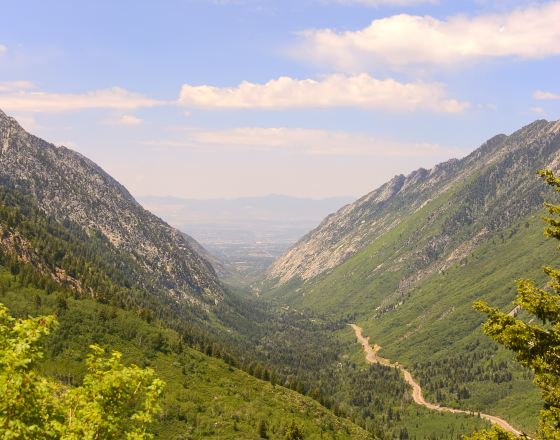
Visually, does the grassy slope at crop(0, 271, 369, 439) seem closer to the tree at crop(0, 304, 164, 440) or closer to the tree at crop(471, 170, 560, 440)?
the tree at crop(0, 304, 164, 440)

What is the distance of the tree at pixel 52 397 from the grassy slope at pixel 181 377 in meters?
78.7

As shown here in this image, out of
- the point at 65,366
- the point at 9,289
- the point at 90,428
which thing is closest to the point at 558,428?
the point at 90,428

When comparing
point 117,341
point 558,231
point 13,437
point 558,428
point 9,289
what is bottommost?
point 117,341

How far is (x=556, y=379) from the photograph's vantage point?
28.0 m

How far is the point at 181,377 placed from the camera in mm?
127625

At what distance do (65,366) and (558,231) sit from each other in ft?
349

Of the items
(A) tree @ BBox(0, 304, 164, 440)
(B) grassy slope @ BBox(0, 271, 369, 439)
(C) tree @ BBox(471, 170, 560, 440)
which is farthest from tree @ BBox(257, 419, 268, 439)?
(A) tree @ BBox(0, 304, 164, 440)

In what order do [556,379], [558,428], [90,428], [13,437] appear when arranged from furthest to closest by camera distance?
[556,379], [558,428], [90,428], [13,437]

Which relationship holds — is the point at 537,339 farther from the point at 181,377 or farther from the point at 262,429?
the point at 181,377

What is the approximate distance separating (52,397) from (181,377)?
11369 cm

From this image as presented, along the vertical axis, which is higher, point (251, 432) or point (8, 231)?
point (8, 231)

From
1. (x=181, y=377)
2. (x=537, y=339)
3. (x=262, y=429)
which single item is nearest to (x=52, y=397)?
(x=537, y=339)

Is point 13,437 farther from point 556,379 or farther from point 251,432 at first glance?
point 251,432

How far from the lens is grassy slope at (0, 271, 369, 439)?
10250 cm
